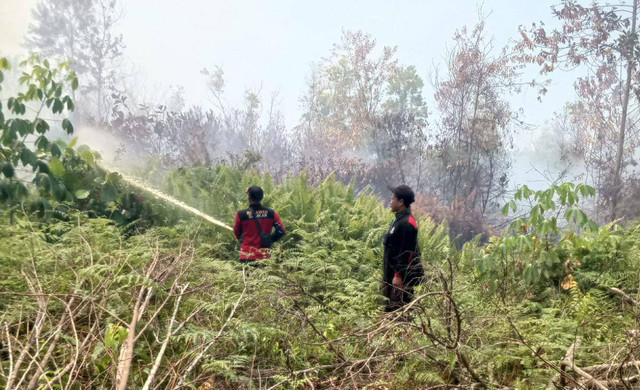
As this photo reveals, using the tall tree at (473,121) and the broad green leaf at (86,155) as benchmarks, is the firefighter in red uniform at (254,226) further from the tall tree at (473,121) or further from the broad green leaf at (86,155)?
the tall tree at (473,121)

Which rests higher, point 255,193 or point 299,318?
point 255,193

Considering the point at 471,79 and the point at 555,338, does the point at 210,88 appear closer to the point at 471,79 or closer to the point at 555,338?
the point at 471,79

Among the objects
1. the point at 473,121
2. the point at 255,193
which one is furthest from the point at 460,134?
the point at 255,193

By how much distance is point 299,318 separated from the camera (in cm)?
375

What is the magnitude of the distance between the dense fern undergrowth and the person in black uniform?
0.90 ft

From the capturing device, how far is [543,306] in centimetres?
564

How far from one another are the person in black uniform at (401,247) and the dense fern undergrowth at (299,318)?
0.28 m

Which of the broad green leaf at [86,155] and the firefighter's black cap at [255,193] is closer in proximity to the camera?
the firefighter's black cap at [255,193]

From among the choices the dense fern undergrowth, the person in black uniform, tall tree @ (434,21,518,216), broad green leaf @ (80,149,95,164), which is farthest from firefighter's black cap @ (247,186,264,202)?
tall tree @ (434,21,518,216)

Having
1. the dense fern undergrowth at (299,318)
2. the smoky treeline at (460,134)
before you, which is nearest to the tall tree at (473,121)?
the smoky treeline at (460,134)

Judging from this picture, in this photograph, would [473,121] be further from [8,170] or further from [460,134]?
[8,170]

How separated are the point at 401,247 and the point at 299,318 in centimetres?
173

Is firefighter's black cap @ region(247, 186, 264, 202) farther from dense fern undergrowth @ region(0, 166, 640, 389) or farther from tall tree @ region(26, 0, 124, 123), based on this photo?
tall tree @ region(26, 0, 124, 123)

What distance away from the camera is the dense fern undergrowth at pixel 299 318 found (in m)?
3.01
